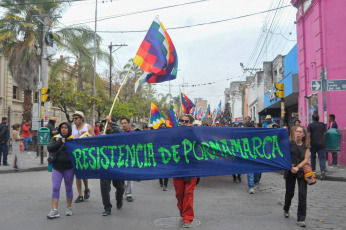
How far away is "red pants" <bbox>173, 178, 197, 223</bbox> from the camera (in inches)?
204

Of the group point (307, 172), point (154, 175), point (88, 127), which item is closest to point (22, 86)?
point (88, 127)

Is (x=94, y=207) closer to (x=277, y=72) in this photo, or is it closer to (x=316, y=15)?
(x=316, y=15)

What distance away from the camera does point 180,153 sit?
5.58 metres

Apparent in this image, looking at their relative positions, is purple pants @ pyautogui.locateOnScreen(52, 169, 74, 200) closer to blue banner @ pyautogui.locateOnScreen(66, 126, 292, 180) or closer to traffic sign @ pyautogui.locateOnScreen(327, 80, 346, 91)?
blue banner @ pyautogui.locateOnScreen(66, 126, 292, 180)

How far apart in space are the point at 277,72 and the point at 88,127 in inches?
865

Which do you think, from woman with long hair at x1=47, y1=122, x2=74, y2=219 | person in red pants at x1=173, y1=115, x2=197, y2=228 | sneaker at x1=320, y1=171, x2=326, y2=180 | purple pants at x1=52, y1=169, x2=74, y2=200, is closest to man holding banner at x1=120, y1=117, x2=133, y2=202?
woman with long hair at x1=47, y1=122, x2=74, y2=219

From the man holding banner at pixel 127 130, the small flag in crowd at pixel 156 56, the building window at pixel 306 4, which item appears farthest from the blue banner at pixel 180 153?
the building window at pixel 306 4

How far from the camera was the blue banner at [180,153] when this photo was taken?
557 cm

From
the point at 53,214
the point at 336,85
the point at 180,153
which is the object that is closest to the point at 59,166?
the point at 53,214

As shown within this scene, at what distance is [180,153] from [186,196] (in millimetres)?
703

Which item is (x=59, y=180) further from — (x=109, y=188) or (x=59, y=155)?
(x=109, y=188)

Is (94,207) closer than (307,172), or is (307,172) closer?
(307,172)

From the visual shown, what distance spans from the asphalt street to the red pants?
213 millimetres

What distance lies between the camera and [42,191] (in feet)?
27.0
